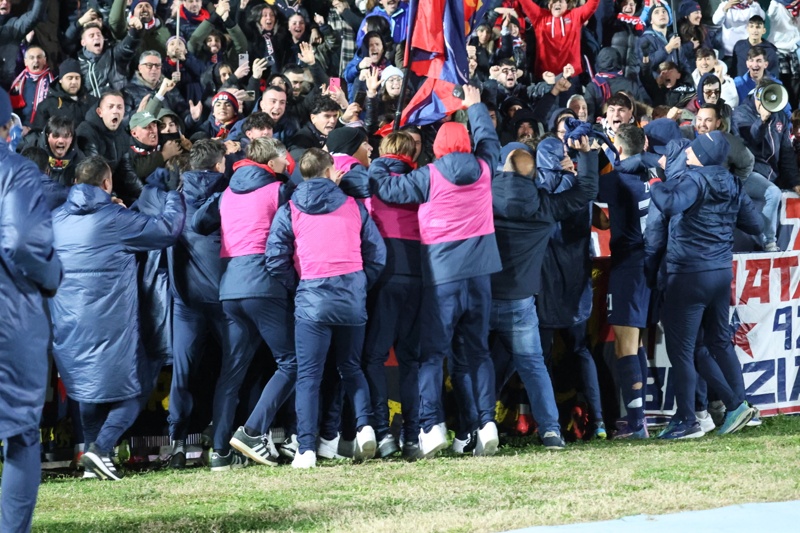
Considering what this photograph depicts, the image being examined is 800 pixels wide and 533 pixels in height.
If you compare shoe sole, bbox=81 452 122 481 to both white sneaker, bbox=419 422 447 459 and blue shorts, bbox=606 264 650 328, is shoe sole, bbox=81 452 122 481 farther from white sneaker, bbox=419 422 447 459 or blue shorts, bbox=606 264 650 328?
blue shorts, bbox=606 264 650 328

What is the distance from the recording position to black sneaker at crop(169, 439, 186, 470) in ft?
30.3

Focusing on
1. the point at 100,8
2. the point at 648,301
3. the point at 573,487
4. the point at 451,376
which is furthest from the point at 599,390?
the point at 100,8

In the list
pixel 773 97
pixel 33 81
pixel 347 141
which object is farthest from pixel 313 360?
pixel 773 97

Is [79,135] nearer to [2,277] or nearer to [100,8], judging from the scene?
[100,8]

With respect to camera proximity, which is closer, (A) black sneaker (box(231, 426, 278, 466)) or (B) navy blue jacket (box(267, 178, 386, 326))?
(B) navy blue jacket (box(267, 178, 386, 326))

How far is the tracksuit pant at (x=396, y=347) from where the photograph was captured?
30.7 ft

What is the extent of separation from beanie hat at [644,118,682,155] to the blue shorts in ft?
5.05

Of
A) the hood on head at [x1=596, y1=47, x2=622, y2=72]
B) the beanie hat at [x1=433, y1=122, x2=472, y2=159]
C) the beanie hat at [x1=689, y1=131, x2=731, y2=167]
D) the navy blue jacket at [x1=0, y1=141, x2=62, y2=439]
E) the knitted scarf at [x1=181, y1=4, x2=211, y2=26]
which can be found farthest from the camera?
the hood on head at [x1=596, y1=47, x2=622, y2=72]

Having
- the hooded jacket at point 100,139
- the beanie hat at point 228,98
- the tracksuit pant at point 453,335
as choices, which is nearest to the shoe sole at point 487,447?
the tracksuit pant at point 453,335

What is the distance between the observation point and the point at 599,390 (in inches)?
414

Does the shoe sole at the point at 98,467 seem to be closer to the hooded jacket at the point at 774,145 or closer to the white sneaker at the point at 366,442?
the white sneaker at the point at 366,442

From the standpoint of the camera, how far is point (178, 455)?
9258mm

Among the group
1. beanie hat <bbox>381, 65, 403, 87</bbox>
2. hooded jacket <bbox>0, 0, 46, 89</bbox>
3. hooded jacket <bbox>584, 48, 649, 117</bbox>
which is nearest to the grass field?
beanie hat <bbox>381, 65, 403, 87</bbox>

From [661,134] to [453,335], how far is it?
320cm
